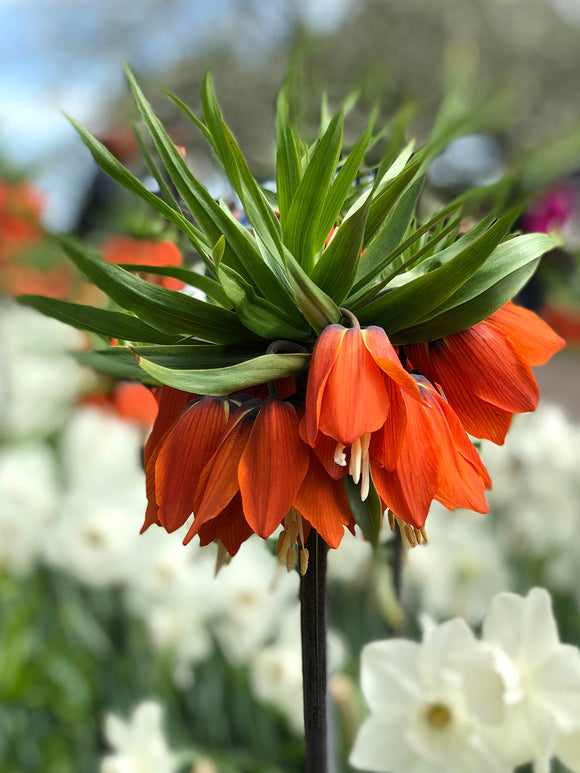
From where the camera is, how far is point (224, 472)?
0.90 ft

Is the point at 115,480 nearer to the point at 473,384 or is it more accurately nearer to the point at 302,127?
the point at 302,127

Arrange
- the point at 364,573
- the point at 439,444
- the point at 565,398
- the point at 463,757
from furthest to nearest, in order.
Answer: the point at 565,398, the point at 364,573, the point at 463,757, the point at 439,444

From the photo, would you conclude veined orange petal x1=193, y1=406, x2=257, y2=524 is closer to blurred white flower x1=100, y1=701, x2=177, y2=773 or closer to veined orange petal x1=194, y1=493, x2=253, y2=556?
veined orange petal x1=194, y1=493, x2=253, y2=556

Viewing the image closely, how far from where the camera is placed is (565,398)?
2074 mm

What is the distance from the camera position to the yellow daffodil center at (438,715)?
418mm

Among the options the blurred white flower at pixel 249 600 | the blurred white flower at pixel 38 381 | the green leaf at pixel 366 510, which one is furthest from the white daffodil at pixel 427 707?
the blurred white flower at pixel 38 381

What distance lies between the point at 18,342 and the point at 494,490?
85cm

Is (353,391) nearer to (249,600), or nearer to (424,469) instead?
(424,469)

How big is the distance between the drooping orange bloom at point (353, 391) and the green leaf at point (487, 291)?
31 mm

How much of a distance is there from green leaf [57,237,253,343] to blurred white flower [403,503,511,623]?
60 cm

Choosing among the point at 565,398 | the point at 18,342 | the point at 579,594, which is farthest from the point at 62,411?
the point at 565,398

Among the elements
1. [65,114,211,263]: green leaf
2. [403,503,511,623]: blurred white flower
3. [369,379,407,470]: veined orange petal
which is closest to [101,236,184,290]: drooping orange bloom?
[65,114,211,263]: green leaf

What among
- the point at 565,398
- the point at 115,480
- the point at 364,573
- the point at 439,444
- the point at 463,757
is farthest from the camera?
the point at 565,398

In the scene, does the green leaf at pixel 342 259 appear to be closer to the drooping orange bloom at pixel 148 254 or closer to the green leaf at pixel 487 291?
the green leaf at pixel 487 291
